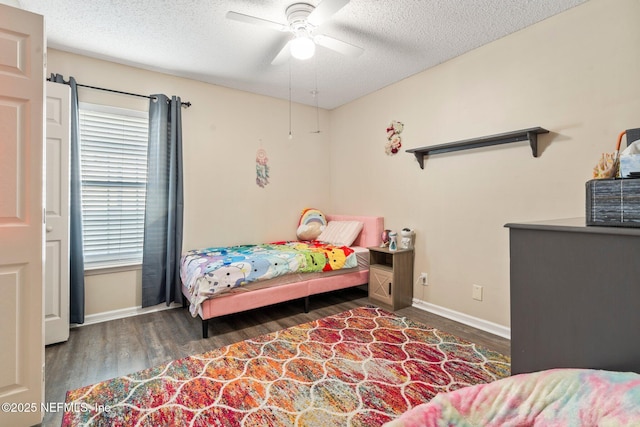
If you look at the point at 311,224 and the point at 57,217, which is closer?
the point at 57,217

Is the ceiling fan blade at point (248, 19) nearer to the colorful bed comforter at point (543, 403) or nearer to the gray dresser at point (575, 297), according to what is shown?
the gray dresser at point (575, 297)

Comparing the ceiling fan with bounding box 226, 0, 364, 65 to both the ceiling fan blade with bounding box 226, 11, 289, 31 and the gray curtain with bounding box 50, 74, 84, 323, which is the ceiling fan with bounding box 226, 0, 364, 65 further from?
the gray curtain with bounding box 50, 74, 84, 323

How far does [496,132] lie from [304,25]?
179cm

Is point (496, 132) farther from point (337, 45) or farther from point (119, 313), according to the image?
point (119, 313)

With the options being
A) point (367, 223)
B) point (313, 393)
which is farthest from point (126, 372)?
point (367, 223)

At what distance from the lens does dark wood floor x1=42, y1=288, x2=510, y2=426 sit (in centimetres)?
205

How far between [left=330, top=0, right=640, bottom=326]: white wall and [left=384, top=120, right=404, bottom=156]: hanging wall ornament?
0.07 m

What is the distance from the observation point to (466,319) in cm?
285

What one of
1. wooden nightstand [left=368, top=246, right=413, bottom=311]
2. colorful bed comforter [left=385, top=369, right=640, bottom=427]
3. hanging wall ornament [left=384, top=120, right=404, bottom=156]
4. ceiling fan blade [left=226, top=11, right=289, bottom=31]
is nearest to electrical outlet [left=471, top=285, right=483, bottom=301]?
Result: wooden nightstand [left=368, top=246, right=413, bottom=311]

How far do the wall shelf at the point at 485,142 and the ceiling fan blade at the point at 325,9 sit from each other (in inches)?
61.1

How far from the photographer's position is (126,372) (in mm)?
2053

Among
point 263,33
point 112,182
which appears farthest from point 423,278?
point 112,182

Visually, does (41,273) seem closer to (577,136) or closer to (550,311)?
(550,311)

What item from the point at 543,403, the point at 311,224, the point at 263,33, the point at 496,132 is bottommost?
the point at 543,403
